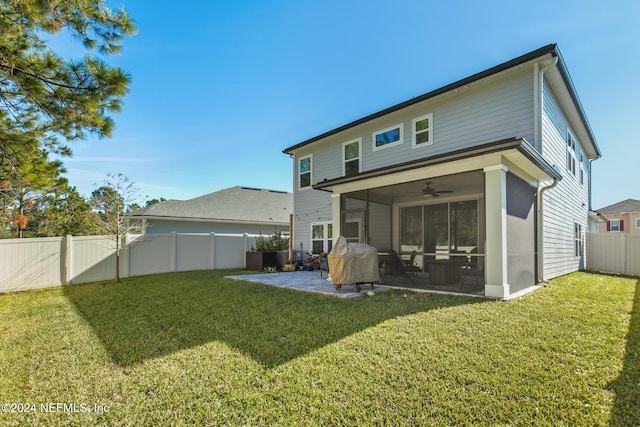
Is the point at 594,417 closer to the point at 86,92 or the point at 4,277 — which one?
the point at 86,92

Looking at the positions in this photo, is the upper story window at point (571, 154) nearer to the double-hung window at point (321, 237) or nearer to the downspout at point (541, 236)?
the downspout at point (541, 236)

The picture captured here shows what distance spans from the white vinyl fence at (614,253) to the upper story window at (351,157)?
9986 mm

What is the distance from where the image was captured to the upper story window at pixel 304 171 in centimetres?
1277

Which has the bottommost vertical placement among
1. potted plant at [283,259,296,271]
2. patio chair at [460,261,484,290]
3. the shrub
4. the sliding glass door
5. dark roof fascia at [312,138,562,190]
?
potted plant at [283,259,296,271]

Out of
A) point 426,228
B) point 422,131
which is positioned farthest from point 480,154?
point 426,228

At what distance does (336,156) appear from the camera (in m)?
11.8

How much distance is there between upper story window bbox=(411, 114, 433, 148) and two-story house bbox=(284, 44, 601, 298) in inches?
1.3

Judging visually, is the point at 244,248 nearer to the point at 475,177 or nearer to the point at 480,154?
the point at 475,177

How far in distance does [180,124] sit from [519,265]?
13.0 metres

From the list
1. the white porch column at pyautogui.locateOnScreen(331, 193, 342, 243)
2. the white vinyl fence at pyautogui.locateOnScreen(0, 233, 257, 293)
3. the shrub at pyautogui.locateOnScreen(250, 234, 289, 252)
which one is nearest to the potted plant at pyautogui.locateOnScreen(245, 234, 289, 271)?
the shrub at pyautogui.locateOnScreen(250, 234, 289, 252)

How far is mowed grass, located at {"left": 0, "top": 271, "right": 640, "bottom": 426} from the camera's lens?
2121mm

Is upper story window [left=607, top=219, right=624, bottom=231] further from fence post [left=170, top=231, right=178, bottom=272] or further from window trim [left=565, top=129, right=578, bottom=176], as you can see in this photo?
fence post [left=170, top=231, right=178, bottom=272]

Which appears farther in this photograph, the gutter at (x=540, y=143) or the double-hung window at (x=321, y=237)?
the double-hung window at (x=321, y=237)

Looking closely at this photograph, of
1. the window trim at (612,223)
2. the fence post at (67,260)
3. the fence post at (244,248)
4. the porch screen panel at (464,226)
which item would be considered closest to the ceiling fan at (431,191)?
the porch screen panel at (464,226)
